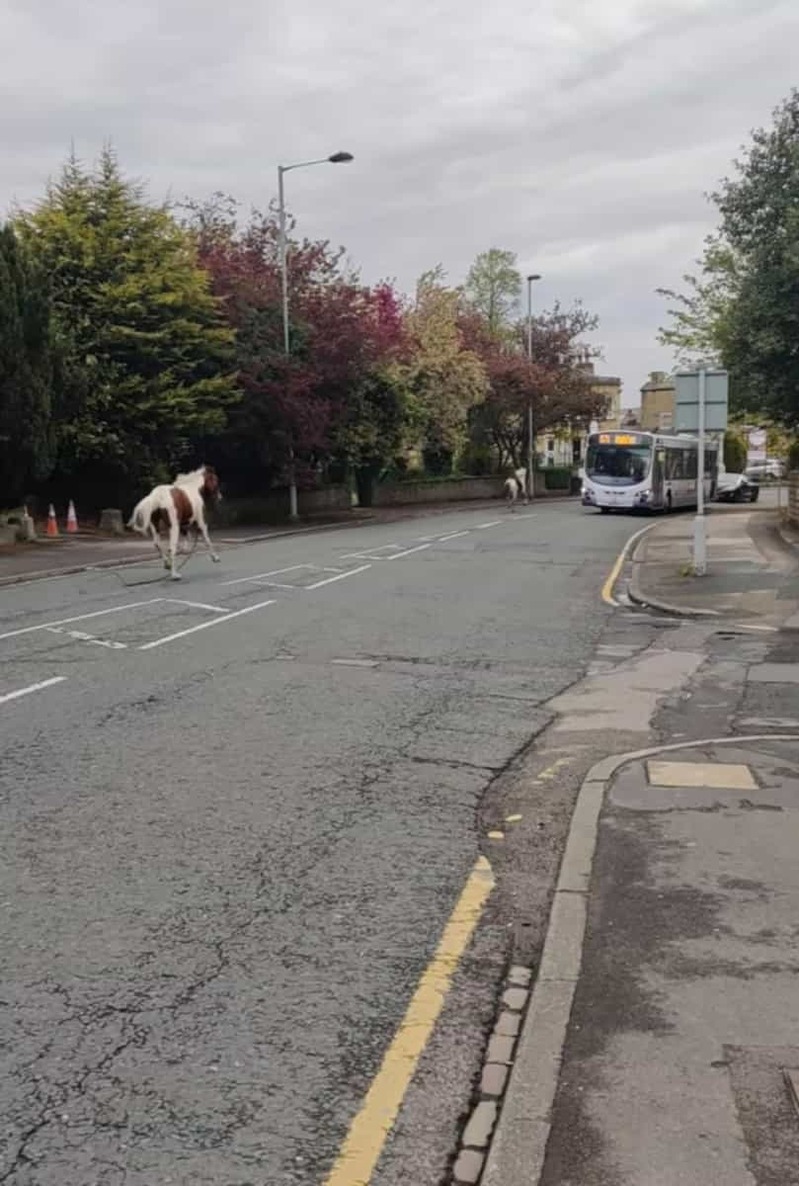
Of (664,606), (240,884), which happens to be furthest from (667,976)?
(664,606)

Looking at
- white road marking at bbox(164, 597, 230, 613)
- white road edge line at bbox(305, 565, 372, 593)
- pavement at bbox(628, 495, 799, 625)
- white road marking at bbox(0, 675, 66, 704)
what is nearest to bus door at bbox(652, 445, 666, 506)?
pavement at bbox(628, 495, 799, 625)

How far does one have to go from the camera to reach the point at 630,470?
41281mm

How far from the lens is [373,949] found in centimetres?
451

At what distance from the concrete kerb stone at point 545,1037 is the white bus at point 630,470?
119ft

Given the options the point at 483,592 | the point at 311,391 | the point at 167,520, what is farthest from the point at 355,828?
the point at 311,391

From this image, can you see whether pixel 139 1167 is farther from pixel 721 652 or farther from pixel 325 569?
pixel 325 569

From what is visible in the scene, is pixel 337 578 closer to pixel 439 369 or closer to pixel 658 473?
pixel 658 473

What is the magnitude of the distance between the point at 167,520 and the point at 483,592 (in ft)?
18.8

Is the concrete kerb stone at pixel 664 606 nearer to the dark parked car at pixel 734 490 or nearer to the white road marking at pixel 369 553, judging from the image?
the white road marking at pixel 369 553

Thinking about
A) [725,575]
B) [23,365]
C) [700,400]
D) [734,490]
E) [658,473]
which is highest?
[23,365]

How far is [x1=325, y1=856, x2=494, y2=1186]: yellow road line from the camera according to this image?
3.11m

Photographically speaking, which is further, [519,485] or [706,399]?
[519,485]

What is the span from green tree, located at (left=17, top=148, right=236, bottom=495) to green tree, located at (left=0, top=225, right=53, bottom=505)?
3167 mm

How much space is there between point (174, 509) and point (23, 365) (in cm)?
816
